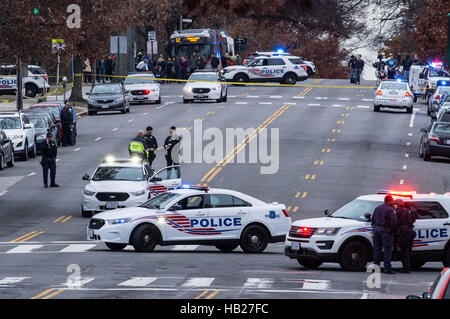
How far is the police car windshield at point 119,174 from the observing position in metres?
29.7

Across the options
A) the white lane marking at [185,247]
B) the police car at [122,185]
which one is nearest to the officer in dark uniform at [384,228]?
the white lane marking at [185,247]

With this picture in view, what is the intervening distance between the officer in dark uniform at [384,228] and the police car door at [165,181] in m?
10.2

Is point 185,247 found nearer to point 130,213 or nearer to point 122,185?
point 130,213

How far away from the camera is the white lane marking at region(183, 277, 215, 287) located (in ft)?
58.7

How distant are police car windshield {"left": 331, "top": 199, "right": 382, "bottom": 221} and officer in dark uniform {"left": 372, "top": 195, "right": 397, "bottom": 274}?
0.83 meters

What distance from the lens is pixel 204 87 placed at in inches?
2317

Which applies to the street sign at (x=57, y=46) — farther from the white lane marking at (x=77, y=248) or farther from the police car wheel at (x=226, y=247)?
the police car wheel at (x=226, y=247)

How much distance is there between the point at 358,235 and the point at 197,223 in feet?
13.2

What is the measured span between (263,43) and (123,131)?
223 feet

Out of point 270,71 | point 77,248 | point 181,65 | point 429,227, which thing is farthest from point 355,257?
point 181,65

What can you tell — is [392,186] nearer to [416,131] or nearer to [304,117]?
[416,131]

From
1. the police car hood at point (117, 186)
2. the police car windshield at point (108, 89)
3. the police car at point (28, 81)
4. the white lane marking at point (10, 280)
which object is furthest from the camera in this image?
the police car at point (28, 81)

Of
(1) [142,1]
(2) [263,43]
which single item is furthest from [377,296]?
(2) [263,43]

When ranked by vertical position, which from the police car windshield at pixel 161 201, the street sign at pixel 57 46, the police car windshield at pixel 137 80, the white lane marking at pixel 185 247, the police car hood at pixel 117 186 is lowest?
the white lane marking at pixel 185 247
